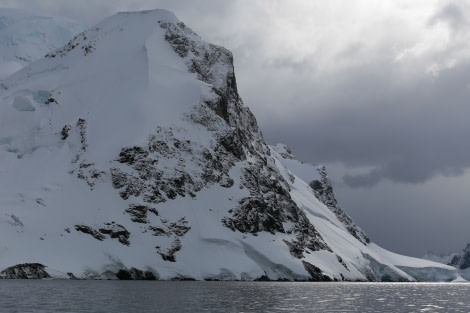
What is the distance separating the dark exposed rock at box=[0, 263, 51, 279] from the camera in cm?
11938

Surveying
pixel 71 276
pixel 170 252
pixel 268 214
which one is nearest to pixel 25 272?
pixel 71 276

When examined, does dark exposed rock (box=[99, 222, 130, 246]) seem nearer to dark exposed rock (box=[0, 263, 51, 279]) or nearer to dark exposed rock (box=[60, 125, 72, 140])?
dark exposed rock (box=[0, 263, 51, 279])

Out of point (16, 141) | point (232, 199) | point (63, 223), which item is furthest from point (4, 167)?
point (232, 199)

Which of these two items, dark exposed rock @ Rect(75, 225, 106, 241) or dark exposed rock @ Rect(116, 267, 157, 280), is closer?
dark exposed rock @ Rect(116, 267, 157, 280)

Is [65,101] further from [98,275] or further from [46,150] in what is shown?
[98,275]

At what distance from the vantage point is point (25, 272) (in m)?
122

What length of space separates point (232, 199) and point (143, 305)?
355 feet

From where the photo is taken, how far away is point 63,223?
477 feet

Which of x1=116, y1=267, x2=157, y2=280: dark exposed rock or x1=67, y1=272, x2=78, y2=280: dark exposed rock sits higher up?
x1=116, y1=267, x2=157, y2=280: dark exposed rock

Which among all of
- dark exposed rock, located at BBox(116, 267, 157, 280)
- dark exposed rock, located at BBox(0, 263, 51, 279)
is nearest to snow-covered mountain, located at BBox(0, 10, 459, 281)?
dark exposed rock, located at BBox(0, 263, 51, 279)

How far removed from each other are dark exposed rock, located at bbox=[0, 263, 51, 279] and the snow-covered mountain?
201 mm

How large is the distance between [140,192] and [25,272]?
4547 centimetres

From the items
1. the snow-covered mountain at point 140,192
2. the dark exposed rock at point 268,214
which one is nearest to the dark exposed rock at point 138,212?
the snow-covered mountain at point 140,192

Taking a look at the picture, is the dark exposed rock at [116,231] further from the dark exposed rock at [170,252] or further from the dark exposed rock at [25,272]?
the dark exposed rock at [25,272]
